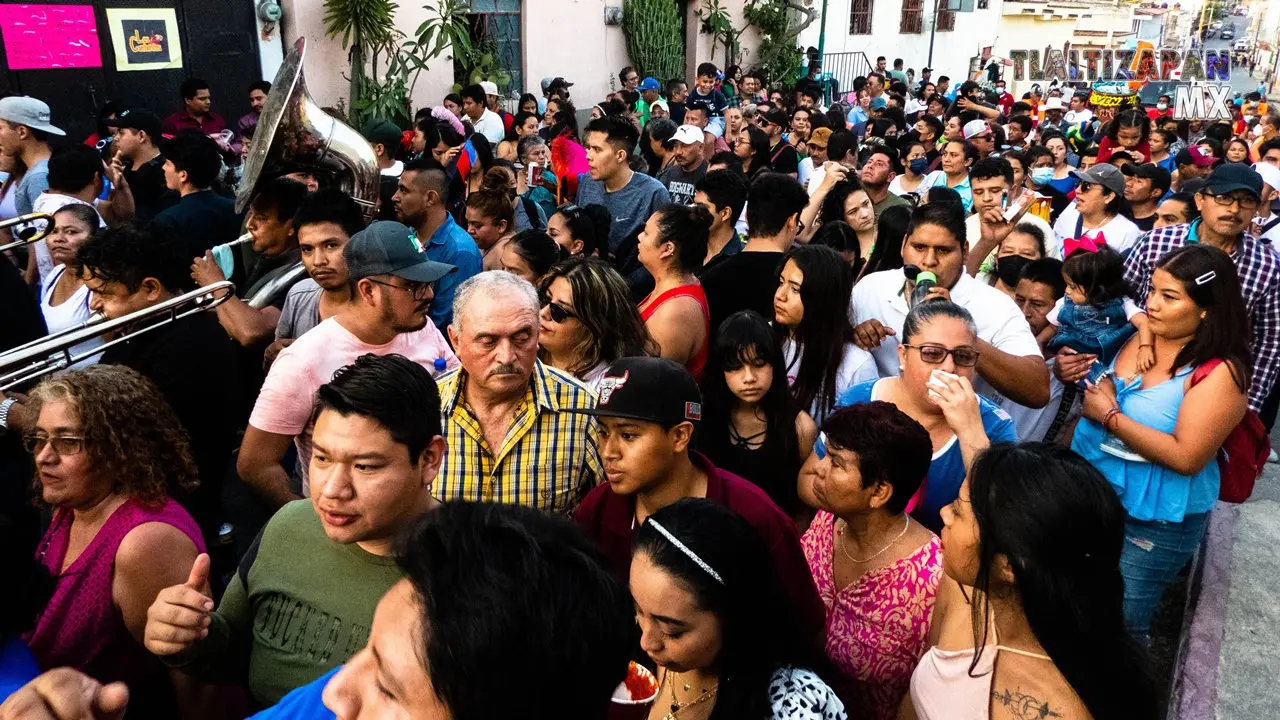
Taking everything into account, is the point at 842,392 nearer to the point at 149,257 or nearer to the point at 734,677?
the point at 734,677

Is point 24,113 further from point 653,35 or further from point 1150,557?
point 653,35

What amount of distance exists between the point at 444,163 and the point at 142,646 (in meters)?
6.23

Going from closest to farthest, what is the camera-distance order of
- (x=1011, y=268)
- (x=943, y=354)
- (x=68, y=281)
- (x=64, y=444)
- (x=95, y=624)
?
1. (x=95, y=624)
2. (x=64, y=444)
3. (x=943, y=354)
4. (x=68, y=281)
5. (x=1011, y=268)

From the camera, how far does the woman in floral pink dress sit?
251cm

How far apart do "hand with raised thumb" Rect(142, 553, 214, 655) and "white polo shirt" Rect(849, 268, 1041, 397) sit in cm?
288

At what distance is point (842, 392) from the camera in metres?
3.77

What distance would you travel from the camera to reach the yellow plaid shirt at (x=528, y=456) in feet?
9.43

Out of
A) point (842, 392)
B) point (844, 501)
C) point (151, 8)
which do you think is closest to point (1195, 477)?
point (842, 392)

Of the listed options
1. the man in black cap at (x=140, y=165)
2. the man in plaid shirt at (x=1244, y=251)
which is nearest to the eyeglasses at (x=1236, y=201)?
the man in plaid shirt at (x=1244, y=251)

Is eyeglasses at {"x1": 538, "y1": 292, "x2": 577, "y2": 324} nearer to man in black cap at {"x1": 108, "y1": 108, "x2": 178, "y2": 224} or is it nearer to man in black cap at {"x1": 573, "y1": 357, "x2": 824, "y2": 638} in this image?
man in black cap at {"x1": 573, "y1": 357, "x2": 824, "y2": 638}

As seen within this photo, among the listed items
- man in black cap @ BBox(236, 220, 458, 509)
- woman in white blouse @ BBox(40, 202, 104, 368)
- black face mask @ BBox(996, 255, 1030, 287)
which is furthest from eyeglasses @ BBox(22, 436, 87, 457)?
black face mask @ BBox(996, 255, 1030, 287)

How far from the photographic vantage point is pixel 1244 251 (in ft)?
16.7

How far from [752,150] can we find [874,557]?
21.1 feet

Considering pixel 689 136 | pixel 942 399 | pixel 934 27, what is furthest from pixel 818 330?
pixel 934 27
